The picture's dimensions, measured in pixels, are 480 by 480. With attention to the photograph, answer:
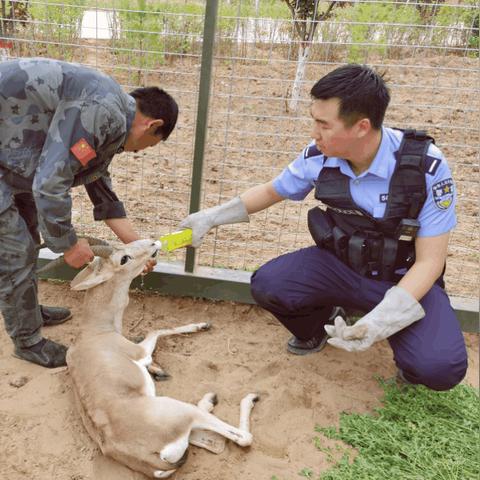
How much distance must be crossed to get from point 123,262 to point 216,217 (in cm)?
68

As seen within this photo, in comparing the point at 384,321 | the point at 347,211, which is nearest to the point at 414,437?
the point at 384,321

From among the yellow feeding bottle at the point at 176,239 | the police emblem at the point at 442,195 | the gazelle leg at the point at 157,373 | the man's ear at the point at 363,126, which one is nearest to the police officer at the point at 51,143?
the yellow feeding bottle at the point at 176,239

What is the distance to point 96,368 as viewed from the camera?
312 centimetres

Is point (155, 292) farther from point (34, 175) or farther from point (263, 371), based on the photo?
point (34, 175)

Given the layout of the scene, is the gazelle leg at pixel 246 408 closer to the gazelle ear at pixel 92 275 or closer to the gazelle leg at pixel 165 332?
the gazelle leg at pixel 165 332

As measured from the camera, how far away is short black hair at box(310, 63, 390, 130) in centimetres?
288

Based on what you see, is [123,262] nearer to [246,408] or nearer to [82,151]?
[82,151]

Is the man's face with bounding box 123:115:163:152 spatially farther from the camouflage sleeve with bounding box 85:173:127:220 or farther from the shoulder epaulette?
the shoulder epaulette

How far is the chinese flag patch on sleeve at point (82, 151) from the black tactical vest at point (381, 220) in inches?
53.6

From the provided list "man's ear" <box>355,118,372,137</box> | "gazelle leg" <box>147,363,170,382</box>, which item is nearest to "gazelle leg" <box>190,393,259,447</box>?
"gazelle leg" <box>147,363,170,382</box>

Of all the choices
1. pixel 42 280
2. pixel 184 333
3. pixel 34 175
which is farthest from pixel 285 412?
pixel 42 280

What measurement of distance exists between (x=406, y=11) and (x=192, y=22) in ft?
8.48

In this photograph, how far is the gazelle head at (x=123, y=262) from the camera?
11.7 ft

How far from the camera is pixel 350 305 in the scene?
353 centimetres
